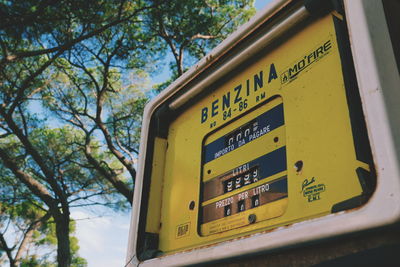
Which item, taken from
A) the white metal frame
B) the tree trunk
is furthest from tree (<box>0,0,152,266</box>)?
the white metal frame

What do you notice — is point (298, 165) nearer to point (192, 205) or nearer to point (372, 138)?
point (372, 138)

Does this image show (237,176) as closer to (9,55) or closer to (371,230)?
(371,230)

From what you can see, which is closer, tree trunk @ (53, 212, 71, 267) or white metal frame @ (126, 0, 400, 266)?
white metal frame @ (126, 0, 400, 266)

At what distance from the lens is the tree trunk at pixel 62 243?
733 centimetres

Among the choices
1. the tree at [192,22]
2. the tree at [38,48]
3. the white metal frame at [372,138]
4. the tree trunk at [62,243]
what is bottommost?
the white metal frame at [372,138]

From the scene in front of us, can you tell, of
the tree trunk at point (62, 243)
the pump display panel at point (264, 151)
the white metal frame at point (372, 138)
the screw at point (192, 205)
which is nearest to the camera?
the white metal frame at point (372, 138)

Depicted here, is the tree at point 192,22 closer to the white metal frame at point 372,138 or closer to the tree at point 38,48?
the tree at point 38,48

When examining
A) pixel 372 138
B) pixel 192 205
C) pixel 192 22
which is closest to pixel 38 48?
pixel 192 22

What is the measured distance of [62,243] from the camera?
745cm

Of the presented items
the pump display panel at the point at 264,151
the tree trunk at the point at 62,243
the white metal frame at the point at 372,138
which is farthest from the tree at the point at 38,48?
the white metal frame at the point at 372,138

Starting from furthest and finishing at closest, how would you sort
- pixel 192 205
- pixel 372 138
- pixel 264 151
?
pixel 192 205 → pixel 264 151 → pixel 372 138

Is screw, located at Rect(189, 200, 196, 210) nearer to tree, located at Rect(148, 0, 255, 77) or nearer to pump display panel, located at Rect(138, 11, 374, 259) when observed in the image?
pump display panel, located at Rect(138, 11, 374, 259)

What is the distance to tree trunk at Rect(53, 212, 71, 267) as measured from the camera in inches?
289

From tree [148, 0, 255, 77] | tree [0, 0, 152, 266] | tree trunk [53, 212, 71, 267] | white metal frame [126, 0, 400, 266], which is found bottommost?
white metal frame [126, 0, 400, 266]
